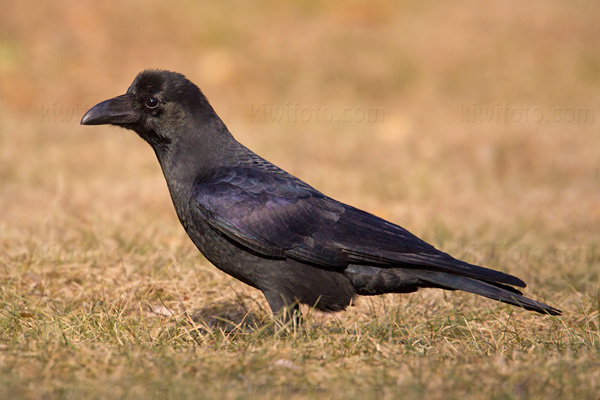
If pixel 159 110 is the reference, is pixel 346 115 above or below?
above

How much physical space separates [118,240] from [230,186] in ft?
7.45

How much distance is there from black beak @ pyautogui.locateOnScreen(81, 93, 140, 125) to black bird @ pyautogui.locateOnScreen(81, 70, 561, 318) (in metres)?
0.35

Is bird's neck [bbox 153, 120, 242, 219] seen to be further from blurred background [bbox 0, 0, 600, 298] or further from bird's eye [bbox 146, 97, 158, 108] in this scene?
blurred background [bbox 0, 0, 600, 298]

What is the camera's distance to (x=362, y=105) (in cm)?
1205

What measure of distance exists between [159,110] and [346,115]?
737 centimetres

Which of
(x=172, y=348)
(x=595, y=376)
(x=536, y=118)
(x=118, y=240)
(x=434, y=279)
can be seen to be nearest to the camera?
(x=595, y=376)

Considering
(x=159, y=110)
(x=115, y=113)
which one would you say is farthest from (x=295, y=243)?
(x=115, y=113)

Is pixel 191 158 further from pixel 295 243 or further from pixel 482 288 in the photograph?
pixel 482 288

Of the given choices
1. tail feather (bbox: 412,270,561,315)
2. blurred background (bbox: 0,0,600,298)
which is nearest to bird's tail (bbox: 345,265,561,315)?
tail feather (bbox: 412,270,561,315)

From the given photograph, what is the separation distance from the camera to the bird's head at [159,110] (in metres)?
4.48

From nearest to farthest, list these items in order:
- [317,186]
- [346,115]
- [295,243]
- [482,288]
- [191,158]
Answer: [482,288] < [295,243] < [191,158] < [317,186] < [346,115]

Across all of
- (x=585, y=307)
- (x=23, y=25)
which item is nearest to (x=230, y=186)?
(x=585, y=307)

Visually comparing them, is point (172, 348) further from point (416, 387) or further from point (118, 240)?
point (118, 240)

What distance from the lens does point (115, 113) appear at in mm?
4512
